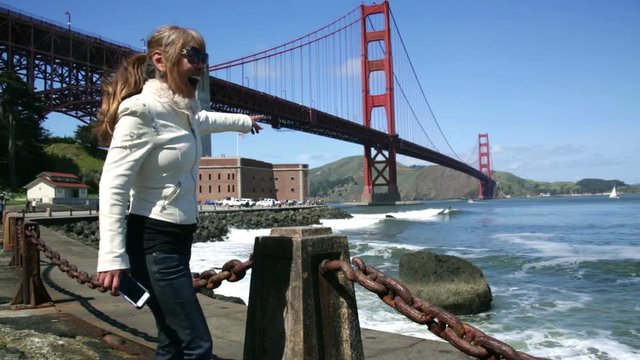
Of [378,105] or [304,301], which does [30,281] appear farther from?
[378,105]

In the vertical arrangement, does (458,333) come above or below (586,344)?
above

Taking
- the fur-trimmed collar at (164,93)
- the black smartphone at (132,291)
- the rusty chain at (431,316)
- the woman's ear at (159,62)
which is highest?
the woman's ear at (159,62)

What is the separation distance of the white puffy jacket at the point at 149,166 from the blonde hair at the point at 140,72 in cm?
4

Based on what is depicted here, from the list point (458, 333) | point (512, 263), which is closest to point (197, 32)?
point (458, 333)

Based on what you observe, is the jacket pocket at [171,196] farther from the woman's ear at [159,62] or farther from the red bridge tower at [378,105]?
the red bridge tower at [378,105]

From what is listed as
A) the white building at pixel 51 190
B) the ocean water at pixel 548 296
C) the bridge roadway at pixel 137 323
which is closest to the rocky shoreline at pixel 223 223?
the ocean water at pixel 548 296

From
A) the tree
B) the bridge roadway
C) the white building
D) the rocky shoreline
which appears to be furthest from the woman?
the tree

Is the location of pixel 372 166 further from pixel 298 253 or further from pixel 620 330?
pixel 298 253

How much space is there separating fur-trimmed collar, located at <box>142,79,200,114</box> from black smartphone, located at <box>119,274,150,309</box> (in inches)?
21.2

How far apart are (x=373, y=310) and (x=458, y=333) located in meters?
5.86

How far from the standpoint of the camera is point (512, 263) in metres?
13.1

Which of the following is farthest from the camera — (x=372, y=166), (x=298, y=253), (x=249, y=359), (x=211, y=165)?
(x=211, y=165)

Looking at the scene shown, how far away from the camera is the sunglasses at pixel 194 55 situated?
168cm

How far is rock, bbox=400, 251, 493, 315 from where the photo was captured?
7477mm
